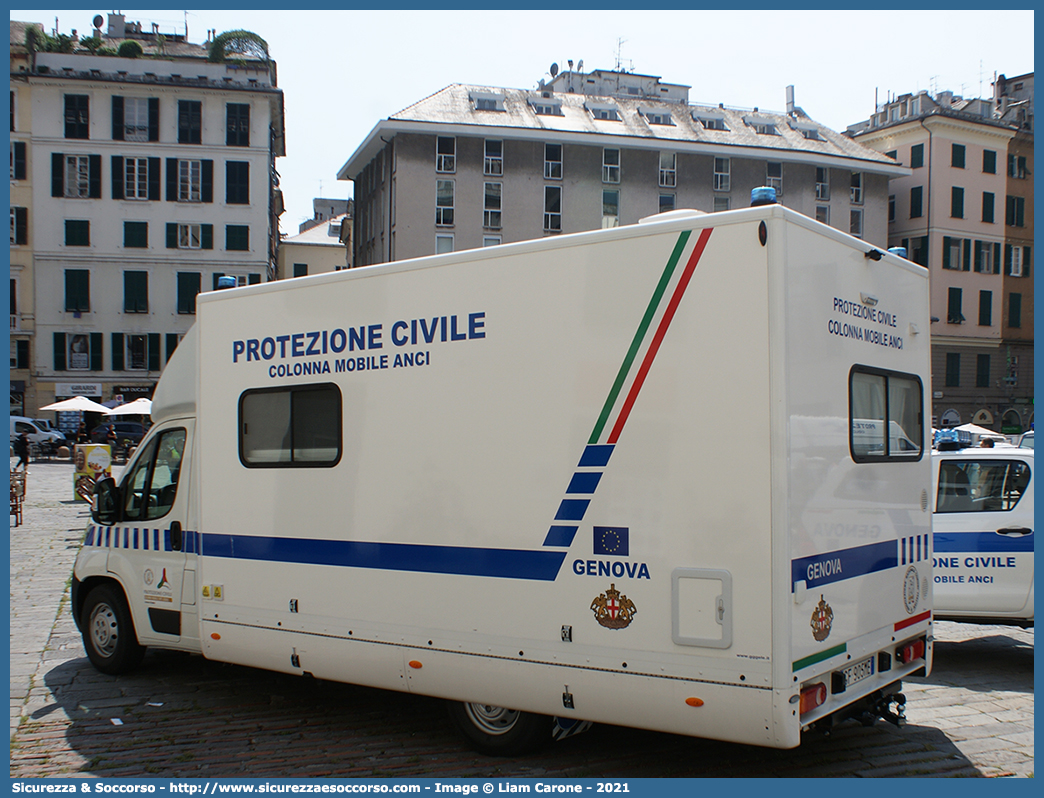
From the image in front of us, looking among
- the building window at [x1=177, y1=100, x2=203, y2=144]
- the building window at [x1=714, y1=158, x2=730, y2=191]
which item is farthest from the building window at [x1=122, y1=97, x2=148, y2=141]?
the building window at [x1=714, y1=158, x2=730, y2=191]

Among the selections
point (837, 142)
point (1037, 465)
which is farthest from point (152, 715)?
point (837, 142)

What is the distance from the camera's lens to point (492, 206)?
143ft

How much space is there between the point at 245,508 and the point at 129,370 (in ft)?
136

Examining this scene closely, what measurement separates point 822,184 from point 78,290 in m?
36.3

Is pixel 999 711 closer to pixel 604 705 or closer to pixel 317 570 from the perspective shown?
pixel 604 705

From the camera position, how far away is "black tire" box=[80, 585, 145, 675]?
727 cm

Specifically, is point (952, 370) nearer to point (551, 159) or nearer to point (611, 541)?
point (551, 159)

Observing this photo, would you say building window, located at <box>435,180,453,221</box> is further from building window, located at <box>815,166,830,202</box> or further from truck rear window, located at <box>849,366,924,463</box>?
truck rear window, located at <box>849,366,924,463</box>

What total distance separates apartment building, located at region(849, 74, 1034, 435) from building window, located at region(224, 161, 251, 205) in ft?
110

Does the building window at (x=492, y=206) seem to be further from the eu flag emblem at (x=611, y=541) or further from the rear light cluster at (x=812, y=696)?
the rear light cluster at (x=812, y=696)

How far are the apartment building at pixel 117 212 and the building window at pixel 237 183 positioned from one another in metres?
0.05

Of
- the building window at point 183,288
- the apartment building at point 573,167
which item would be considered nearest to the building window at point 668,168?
the apartment building at point 573,167

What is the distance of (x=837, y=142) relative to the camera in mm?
49656

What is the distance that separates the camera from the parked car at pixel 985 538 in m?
7.26
